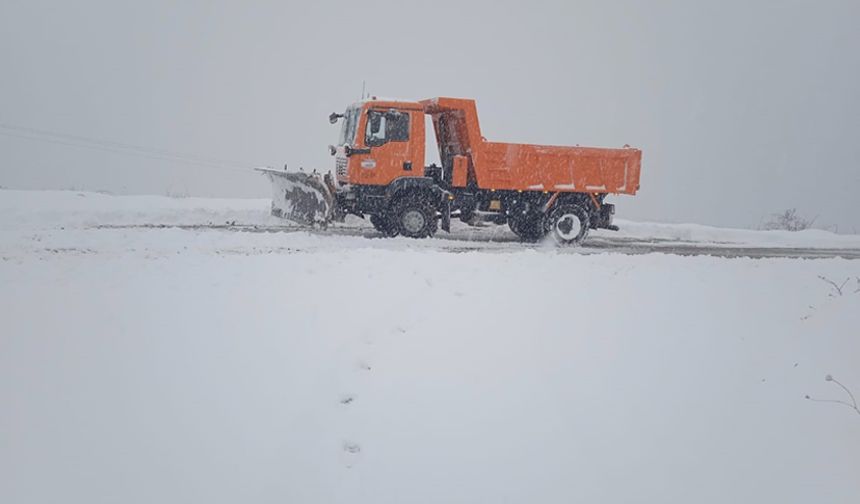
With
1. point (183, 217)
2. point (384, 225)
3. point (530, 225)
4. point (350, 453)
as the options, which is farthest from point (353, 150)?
point (350, 453)

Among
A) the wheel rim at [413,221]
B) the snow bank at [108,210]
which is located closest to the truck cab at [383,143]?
the wheel rim at [413,221]

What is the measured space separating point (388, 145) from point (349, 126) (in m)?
0.98

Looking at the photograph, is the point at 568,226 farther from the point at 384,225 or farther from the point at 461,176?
the point at 384,225

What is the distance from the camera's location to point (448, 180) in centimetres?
1333

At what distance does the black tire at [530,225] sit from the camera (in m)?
13.4

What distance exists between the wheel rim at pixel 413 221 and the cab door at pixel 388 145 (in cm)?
74

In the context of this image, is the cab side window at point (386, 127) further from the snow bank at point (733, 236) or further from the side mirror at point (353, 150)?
the snow bank at point (733, 236)

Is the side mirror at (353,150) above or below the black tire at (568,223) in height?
above

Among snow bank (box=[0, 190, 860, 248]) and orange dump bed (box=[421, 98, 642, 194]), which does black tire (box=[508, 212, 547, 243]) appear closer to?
orange dump bed (box=[421, 98, 642, 194])

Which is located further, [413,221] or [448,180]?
[448,180]

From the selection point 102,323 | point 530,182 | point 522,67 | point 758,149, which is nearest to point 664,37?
point 522,67

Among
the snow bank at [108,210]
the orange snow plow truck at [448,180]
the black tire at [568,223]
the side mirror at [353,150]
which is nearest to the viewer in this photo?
the snow bank at [108,210]

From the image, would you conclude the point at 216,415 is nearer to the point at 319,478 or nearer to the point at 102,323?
the point at 319,478

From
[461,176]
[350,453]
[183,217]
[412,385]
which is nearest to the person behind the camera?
[350,453]
